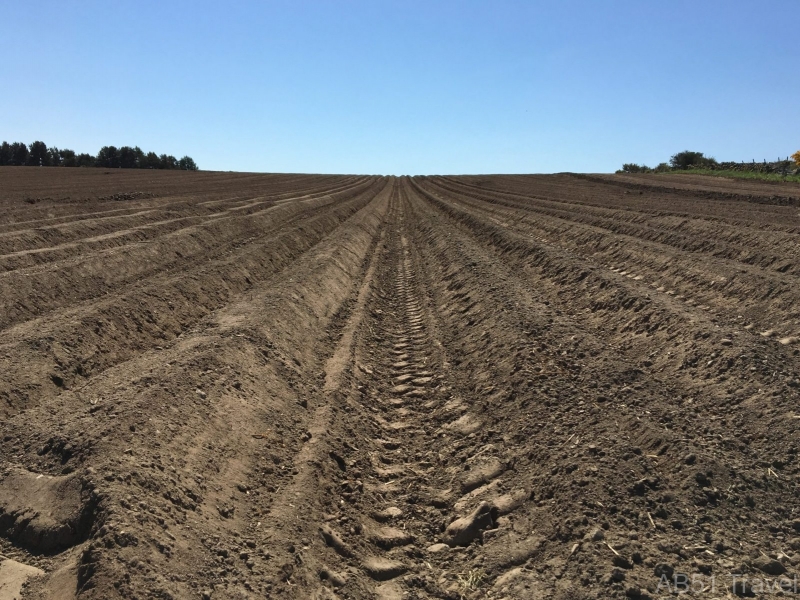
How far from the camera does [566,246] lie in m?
17.0

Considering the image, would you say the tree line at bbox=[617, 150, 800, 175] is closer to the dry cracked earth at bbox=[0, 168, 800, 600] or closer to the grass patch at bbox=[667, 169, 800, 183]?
the grass patch at bbox=[667, 169, 800, 183]

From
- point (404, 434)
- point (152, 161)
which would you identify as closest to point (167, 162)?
point (152, 161)

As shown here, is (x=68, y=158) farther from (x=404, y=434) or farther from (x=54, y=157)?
(x=404, y=434)

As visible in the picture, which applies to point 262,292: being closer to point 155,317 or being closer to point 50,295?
point 155,317

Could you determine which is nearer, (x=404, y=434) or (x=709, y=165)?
(x=404, y=434)

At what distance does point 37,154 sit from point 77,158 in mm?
5218

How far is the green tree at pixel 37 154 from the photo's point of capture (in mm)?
89062

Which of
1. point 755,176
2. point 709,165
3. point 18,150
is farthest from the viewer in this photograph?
point 18,150

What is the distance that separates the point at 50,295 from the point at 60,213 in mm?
12313

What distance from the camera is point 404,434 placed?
6414mm

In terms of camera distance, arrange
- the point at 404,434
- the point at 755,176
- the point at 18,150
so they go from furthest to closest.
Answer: the point at 18,150, the point at 755,176, the point at 404,434

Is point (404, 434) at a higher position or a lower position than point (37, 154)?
lower

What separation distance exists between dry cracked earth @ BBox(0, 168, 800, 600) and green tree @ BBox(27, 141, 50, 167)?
91.3 m

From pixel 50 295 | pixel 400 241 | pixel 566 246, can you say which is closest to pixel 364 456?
pixel 50 295
